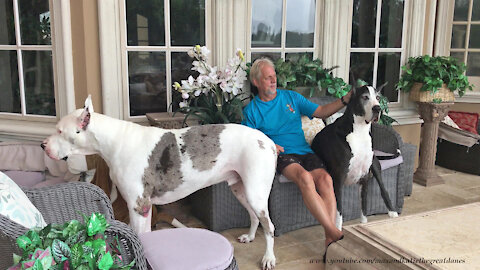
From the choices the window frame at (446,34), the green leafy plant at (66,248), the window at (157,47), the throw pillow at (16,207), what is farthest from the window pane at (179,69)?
the window frame at (446,34)

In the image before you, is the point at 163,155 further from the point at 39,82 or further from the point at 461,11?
the point at 461,11

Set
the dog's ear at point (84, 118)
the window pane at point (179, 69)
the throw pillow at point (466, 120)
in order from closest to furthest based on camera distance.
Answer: the dog's ear at point (84, 118) < the window pane at point (179, 69) < the throw pillow at point (466, 120)

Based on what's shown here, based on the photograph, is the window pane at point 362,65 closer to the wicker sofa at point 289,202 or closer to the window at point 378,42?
the window at point 378,42

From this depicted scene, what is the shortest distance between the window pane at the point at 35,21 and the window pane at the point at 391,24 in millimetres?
2865

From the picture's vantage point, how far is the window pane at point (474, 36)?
15.6ft

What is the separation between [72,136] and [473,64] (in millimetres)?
4418

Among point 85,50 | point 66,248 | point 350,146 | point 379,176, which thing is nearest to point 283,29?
point 350,146

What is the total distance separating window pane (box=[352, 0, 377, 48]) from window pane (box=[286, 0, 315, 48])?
0.44m

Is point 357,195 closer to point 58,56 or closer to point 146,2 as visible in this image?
point 146,2

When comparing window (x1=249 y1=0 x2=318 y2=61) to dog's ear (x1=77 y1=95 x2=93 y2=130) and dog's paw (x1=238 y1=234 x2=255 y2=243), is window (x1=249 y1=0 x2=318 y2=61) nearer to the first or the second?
dog's paw (x1=238 y1=234 x2=255 y2=243)

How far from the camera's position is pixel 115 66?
3.04 metres

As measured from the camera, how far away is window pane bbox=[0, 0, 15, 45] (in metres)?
3.12

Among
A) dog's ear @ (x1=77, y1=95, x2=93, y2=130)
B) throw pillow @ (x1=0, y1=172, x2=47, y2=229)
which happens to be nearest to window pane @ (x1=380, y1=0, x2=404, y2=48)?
dog's ear @ (x1=77, y1=95, x2=93, y2=130)

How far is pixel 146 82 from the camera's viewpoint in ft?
10.7
